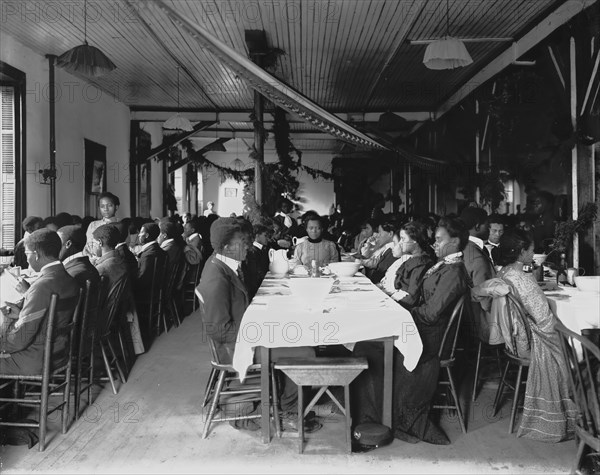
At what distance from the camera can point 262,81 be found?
14.3ft

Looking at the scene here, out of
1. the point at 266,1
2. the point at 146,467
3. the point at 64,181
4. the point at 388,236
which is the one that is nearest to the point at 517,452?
the point at 146,467

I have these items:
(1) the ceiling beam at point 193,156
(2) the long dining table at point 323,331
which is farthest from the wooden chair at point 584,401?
(1) the ceiling beam at point 193,156

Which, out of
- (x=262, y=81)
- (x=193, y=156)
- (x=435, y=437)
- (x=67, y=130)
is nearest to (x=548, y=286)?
(x=435, y=437)

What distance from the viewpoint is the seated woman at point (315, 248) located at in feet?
18.5

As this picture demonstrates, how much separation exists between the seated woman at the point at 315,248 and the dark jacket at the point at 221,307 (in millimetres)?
2360

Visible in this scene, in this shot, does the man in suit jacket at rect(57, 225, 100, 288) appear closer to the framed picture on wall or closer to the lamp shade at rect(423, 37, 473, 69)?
the lamp shade at rect(423, 37, 473, 69)

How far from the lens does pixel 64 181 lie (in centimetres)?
841

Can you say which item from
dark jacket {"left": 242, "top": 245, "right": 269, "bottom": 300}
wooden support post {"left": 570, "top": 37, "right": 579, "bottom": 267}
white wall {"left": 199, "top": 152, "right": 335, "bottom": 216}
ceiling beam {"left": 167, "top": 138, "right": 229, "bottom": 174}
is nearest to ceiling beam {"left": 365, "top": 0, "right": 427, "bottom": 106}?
wooden support post {"left": 570, "top": 37, "right": 579, "bottom": 267}

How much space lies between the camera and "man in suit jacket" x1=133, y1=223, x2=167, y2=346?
545 centimetres

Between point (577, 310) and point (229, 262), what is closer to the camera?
point (577, 310)

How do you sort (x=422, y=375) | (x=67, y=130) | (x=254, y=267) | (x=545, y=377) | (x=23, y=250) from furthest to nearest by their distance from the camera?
(x=67, y=130), (x=23, y=250), (x=254, y=267), (x=422, y=375), (x=545, y=377)

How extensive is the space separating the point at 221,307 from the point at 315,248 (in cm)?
255

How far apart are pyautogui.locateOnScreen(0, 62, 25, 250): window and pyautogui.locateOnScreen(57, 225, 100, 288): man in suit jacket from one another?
3391 mm

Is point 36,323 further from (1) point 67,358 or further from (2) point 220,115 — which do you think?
(2) point 220,115
